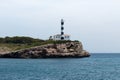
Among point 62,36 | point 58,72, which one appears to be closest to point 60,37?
point 62,36

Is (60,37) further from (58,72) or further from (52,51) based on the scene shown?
(58,72)

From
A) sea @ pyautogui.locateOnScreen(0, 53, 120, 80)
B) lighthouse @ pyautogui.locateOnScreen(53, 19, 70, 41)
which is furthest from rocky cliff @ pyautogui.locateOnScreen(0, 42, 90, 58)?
sea @ pyautogui.locateOnScreen(0, 53, 120, 80)

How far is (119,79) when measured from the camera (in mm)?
68188

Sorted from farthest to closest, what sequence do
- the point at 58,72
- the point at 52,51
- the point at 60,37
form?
the point at 60,37 → the point at 52,51 → the point at 58,72

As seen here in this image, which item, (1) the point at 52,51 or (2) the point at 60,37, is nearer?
(1) the point at 52,51

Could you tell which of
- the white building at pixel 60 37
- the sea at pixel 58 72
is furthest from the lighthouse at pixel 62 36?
the sea at pixel 58 72

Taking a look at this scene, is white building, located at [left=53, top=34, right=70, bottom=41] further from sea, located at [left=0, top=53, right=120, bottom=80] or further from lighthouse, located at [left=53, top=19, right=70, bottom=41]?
sea, located at [left=0, top=53, right=120, bottom=80]

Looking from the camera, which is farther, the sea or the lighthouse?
the lighthouse

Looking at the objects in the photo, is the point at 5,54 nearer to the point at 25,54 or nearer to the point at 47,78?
the point at 25,54

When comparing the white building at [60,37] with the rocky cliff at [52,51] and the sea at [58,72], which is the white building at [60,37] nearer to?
the rocky cliff at [52,51]

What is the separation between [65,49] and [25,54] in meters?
16.5

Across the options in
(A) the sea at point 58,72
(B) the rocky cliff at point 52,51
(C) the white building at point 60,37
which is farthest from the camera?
(C) the white building at point 60,37

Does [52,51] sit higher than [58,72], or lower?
higher

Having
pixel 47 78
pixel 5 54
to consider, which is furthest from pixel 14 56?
pixel 47 78
